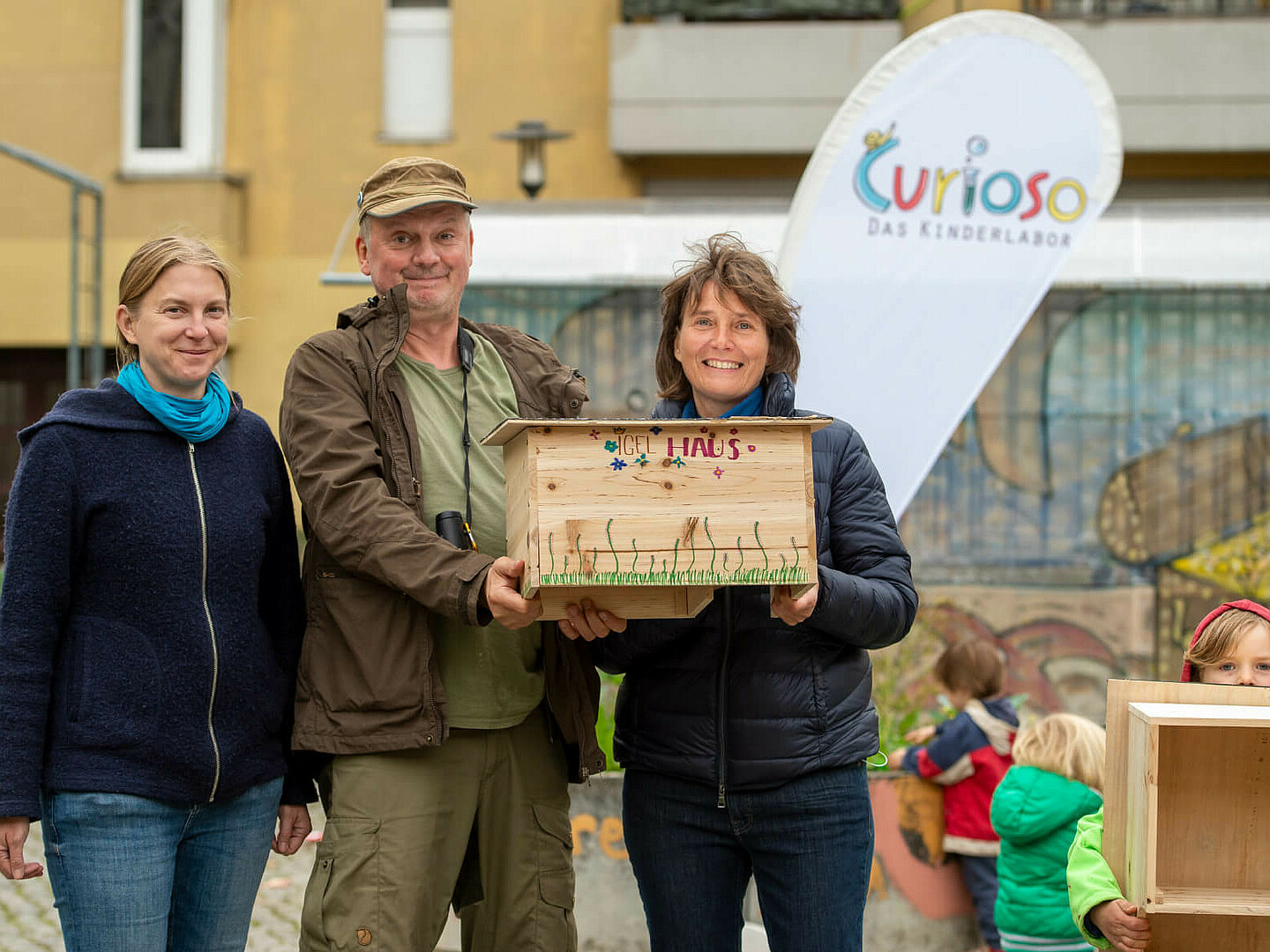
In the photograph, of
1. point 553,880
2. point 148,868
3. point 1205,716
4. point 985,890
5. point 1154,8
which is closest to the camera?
point 1205,716

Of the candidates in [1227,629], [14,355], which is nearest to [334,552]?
[1227,629]

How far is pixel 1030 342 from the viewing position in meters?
8.57

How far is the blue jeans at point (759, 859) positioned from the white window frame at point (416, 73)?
10553 mm

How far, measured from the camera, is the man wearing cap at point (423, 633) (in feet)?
9.91

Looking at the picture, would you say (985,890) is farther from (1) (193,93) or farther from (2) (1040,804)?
(1) (193,93)

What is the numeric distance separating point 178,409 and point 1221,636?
229cm

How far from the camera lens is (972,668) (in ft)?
18.0

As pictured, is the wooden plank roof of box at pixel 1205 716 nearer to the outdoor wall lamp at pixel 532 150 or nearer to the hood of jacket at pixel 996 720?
the hood of jacket at pixel 996 720

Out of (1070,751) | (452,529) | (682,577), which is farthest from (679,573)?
(1070,751)

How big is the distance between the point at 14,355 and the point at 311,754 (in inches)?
425

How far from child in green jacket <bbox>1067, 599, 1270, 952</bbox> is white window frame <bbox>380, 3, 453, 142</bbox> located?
1065cm

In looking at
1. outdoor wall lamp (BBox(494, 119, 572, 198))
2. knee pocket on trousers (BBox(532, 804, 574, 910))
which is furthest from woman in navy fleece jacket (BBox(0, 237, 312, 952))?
outdoor wall lamp (BBox(494, 119, 572, 198))

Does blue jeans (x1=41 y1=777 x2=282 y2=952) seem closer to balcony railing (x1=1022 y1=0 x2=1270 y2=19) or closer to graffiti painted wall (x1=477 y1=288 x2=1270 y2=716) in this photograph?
graffiti painted wall (x1=477 y1=288 x2=1270 y2=716)

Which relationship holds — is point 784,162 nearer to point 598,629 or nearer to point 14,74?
point 14,74
